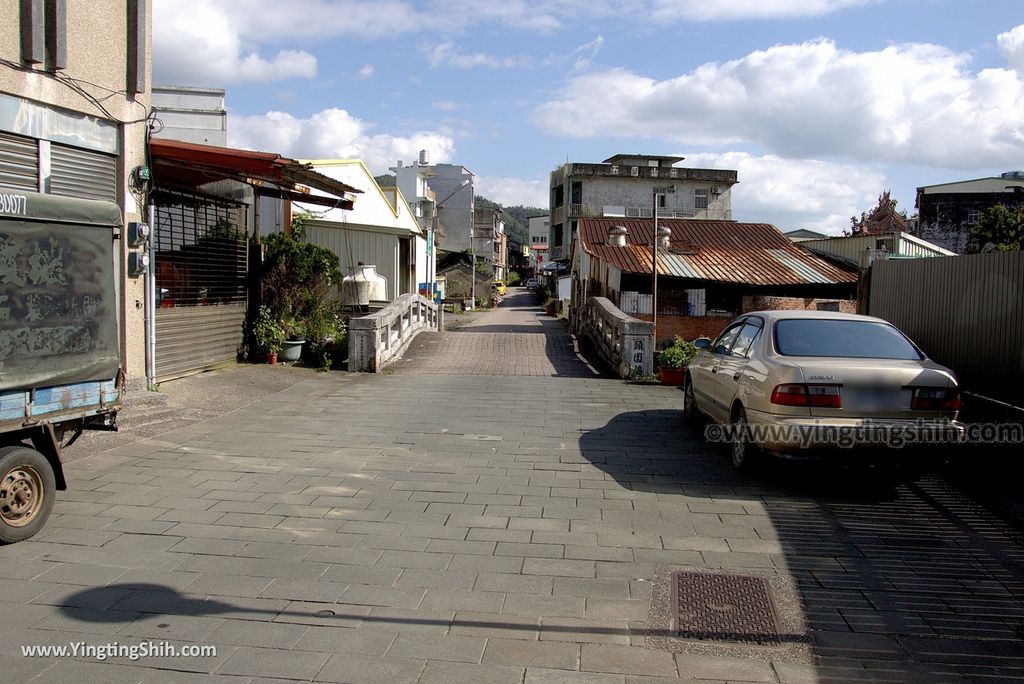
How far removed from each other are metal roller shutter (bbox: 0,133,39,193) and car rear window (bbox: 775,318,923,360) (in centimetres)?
785

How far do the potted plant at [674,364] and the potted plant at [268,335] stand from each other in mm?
7129

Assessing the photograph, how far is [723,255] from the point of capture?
28672 mm

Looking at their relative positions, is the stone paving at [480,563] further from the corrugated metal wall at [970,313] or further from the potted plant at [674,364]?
the potted plant at [674,364]

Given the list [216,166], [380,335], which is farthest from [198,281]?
[380,335]

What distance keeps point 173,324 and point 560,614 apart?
947 centimetres

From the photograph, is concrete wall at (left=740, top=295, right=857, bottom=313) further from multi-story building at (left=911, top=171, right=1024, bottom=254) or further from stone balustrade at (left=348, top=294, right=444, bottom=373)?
multi-story building at (left=911, top=171, right=1024, bottom=254)

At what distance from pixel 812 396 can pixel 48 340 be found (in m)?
5.98

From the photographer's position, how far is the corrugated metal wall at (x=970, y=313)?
8641 mm

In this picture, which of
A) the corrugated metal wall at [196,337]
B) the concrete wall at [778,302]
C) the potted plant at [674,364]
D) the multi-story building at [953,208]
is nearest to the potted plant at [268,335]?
the corrugated metal wall at [196,337]

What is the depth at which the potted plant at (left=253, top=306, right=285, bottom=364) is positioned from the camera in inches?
588

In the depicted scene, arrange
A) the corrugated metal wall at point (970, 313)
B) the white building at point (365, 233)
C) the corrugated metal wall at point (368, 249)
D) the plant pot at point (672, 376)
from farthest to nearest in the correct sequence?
the corrugated metal wall at point (368, 249), the white building at point (365, 233), the plant pot at point (672, 376), the corrugated metal wall at point (970, 313)

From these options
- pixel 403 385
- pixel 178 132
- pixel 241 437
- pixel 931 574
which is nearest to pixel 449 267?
pixel 178 132

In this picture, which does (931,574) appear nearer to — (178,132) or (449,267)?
(178,132)

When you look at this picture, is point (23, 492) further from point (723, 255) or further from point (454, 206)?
point (454, 206)
